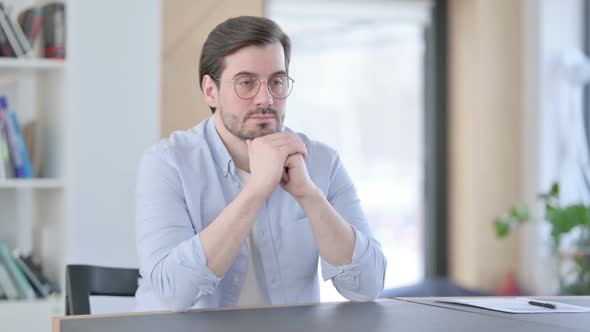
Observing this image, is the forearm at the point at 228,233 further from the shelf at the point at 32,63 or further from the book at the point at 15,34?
the book at the point at 15,34

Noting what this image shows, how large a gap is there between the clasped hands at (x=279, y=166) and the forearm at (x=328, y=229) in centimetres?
2

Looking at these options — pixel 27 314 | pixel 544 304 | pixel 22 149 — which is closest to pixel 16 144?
pixel 22 149

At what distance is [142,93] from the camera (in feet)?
9.39

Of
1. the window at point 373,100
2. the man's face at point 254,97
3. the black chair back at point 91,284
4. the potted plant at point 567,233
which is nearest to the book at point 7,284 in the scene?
the black chair back at point 91,284

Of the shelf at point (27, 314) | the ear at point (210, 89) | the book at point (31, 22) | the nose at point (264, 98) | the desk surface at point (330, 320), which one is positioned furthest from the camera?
the book at point (31, 22)

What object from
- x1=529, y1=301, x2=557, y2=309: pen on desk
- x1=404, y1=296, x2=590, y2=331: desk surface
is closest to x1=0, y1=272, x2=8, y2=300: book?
x1=404, y1=296, x2=590, y2=331: desk surface

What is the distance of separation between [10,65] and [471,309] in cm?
184

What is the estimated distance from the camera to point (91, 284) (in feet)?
6.05

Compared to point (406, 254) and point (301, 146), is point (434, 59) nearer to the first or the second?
point (406, 254)

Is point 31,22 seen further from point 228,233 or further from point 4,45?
point 228,233

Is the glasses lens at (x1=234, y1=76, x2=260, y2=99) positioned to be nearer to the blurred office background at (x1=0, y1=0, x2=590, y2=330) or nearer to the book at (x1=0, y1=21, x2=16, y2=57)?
the book at (x1=0, y1=21, x2=16, y2=57)

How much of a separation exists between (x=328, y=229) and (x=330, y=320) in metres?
0.32

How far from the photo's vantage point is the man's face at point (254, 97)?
1905 millimetres

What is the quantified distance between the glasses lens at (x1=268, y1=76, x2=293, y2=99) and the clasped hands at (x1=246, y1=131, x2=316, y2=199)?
0.35 ft
